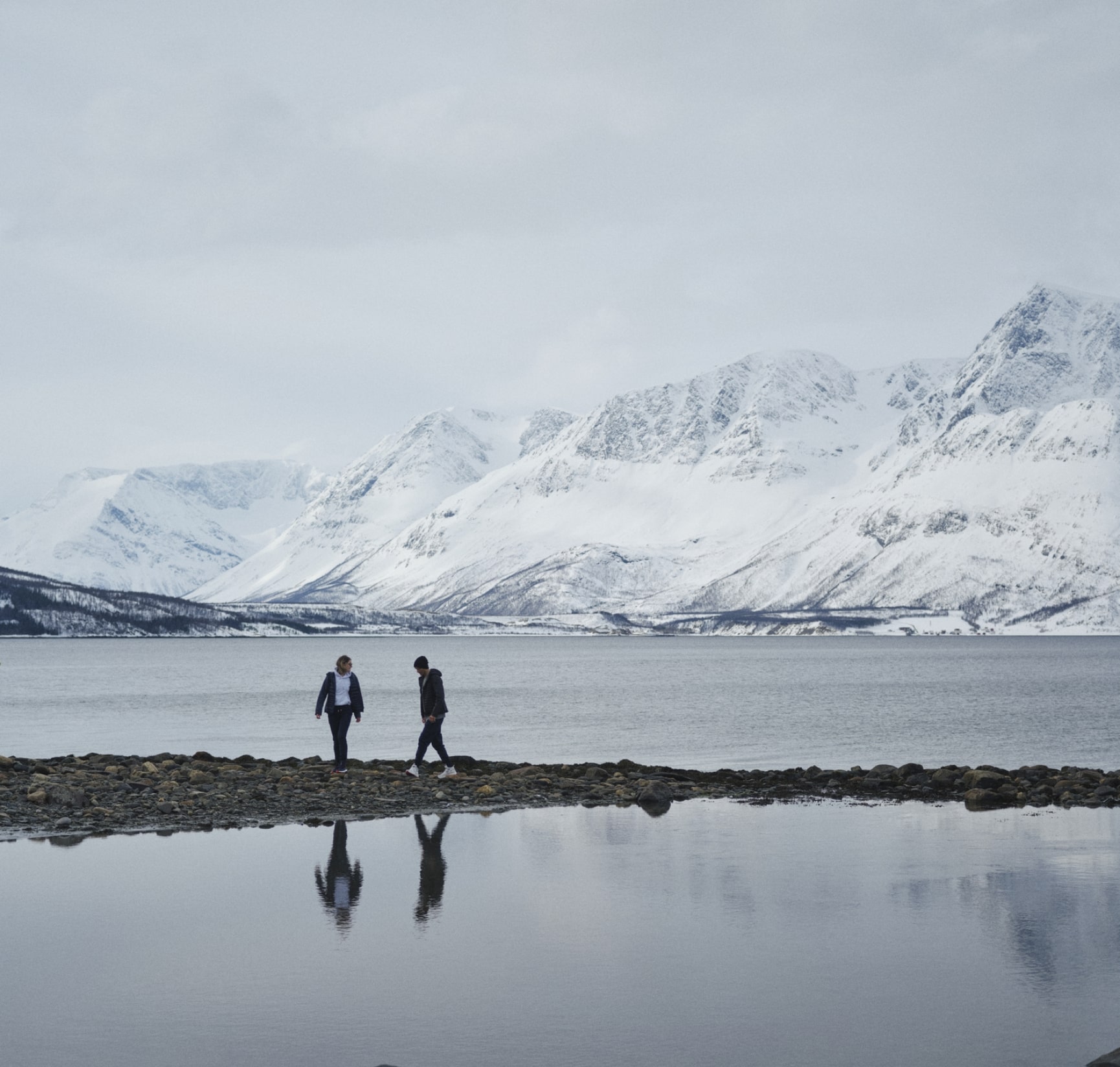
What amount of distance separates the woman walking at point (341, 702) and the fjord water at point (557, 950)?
9.89 metres

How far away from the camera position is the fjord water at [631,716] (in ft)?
172

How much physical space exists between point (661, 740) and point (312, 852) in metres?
36.8

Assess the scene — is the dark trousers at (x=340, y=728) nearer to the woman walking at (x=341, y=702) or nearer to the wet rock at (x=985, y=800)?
the woman walking at (x=341, y=702)

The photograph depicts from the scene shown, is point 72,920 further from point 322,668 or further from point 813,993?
point 322,668

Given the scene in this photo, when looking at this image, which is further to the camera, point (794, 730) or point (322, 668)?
point (322, 668)

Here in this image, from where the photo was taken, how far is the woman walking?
3438 cm

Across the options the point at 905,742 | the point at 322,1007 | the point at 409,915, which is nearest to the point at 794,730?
the point at 905,742

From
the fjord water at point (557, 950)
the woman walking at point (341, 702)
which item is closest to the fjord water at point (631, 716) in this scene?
the woman walking at point (341, 702)

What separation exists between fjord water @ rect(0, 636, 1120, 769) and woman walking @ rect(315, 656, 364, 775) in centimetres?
1316

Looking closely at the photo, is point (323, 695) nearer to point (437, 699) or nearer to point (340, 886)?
point (437, 699)

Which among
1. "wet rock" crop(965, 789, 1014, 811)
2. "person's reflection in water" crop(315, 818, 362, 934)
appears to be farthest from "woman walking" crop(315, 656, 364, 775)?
"wet rock" crop(965, 789, 1014, 811)

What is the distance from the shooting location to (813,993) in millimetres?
13773

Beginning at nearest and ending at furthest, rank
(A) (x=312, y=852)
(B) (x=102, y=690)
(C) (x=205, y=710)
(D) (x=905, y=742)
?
(A) (x=312, y=852)
(D) (x=905, y=742)
(C) (x=205, y=710)
(B) (x=102, y=690)

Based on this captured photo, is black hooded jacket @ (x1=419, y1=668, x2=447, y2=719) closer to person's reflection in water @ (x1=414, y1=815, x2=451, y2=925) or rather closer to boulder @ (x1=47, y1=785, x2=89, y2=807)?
person's reflection in water @ (x1=414, y1=815, x2=451, y2=925)
